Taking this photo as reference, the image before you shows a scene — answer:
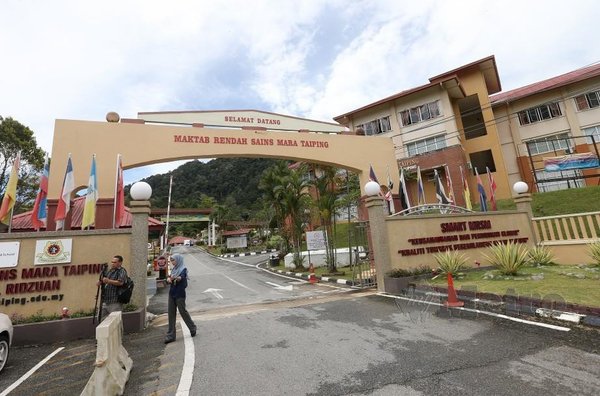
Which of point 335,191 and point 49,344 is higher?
point 335,191

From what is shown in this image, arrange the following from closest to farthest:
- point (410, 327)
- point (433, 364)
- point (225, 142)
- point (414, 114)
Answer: point (433, 364)
point (410, 327)
point (225, 142)
point (414, 114)

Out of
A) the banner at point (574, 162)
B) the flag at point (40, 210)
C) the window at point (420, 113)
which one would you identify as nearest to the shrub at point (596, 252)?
the flag at point (40, 210)

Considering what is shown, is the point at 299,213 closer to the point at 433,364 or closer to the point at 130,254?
the point at 130,254

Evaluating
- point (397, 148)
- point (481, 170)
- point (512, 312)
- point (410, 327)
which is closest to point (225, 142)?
point (410, 327)

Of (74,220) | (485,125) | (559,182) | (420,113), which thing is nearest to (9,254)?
(74,220)

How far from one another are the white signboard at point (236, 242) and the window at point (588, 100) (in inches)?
1566

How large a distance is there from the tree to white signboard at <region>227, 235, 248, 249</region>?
24.7 m

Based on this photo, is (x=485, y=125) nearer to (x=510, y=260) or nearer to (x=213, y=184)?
(x=510, y=260)

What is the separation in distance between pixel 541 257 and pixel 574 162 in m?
15.7

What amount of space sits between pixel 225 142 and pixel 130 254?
5.90 metres

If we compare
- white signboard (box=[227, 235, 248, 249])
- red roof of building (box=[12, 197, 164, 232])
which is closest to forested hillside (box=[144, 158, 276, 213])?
white signboard (box=[227, 235, 248, 249])

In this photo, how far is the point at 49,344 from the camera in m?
6.53

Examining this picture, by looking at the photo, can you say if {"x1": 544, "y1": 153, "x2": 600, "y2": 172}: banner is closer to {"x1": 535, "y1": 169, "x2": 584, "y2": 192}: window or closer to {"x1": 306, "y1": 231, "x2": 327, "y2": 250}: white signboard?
{"x1": 535, "y1": 169, "x2": 584, "y2": 192}: window

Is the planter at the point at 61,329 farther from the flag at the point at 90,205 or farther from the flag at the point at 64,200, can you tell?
the flag at the point at 64,200
